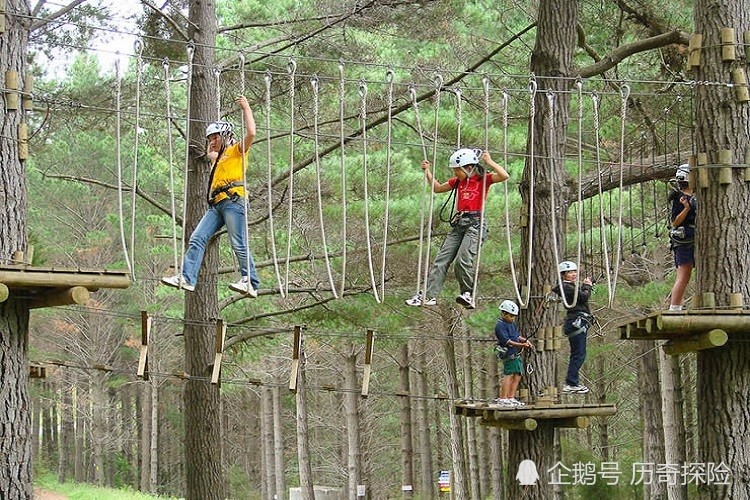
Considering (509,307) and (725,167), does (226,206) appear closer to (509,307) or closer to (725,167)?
(509,307)

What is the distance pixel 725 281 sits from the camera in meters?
7.61

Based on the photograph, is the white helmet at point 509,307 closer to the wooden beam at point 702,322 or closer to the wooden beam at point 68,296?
the wooden beam at point 702,322

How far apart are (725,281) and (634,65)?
20.6ft

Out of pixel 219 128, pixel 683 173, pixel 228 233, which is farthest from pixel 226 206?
pixel 683 173

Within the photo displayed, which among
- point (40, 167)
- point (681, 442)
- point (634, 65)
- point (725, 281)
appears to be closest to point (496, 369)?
point (681, 442)

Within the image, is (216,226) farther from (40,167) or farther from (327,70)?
(40,167)

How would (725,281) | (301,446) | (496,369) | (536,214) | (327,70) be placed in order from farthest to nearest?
(301,446) < (496,369) < (327,70) < (536,214) < (725,281)

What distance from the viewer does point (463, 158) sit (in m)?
8.16

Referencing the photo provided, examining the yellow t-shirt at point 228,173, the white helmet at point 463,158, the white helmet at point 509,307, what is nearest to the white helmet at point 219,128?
the yellow t-shirt at point 228,173

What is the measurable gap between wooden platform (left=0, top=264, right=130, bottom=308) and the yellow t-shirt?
1.54 m

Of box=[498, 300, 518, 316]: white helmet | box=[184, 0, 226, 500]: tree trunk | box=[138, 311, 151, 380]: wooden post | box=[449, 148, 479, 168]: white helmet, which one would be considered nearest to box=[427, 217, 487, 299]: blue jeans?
box=[449, 148, 479, 168]: white helmet

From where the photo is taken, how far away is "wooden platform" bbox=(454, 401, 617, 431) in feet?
27.9

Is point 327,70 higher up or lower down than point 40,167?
lower down

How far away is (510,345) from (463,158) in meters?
1.90
